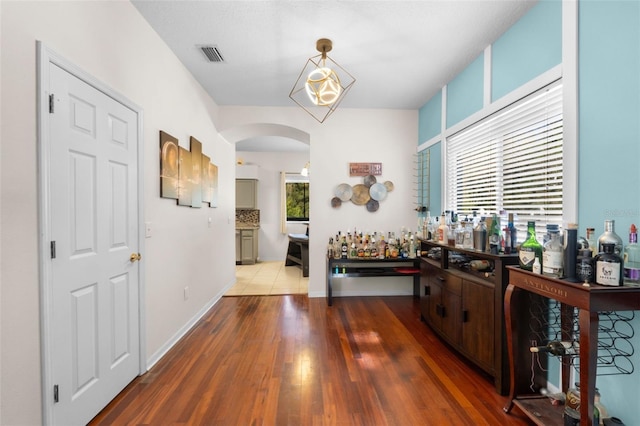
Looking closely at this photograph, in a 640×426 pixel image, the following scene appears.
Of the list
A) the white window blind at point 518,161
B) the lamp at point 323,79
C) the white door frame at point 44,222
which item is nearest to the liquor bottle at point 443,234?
the white window blind at point 518,161

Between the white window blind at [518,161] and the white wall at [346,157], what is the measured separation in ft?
3.59

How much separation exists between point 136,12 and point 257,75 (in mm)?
1254

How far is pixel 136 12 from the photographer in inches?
85.9

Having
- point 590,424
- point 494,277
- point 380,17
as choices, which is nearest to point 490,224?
point 494,277

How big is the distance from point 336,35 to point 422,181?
242cm

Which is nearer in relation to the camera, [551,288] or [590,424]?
[590,424]

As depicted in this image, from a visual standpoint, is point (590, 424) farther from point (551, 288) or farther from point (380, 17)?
point (380, 17)

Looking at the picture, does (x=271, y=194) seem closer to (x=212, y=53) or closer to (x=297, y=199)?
(x=297, y=199)

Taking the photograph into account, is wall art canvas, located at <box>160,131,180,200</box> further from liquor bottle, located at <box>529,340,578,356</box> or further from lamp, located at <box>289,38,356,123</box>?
liquor bottle, located at <box>529,340,578,356</box>

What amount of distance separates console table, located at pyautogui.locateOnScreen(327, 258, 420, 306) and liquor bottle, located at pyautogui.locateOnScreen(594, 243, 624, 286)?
252 cm

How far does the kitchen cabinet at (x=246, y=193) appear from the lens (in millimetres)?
7000

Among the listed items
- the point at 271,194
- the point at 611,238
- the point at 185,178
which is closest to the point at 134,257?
the point at 185,178

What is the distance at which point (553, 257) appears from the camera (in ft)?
5.03

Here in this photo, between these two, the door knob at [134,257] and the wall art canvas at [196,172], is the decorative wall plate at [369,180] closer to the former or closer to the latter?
the wall art canvas at [196,172]
